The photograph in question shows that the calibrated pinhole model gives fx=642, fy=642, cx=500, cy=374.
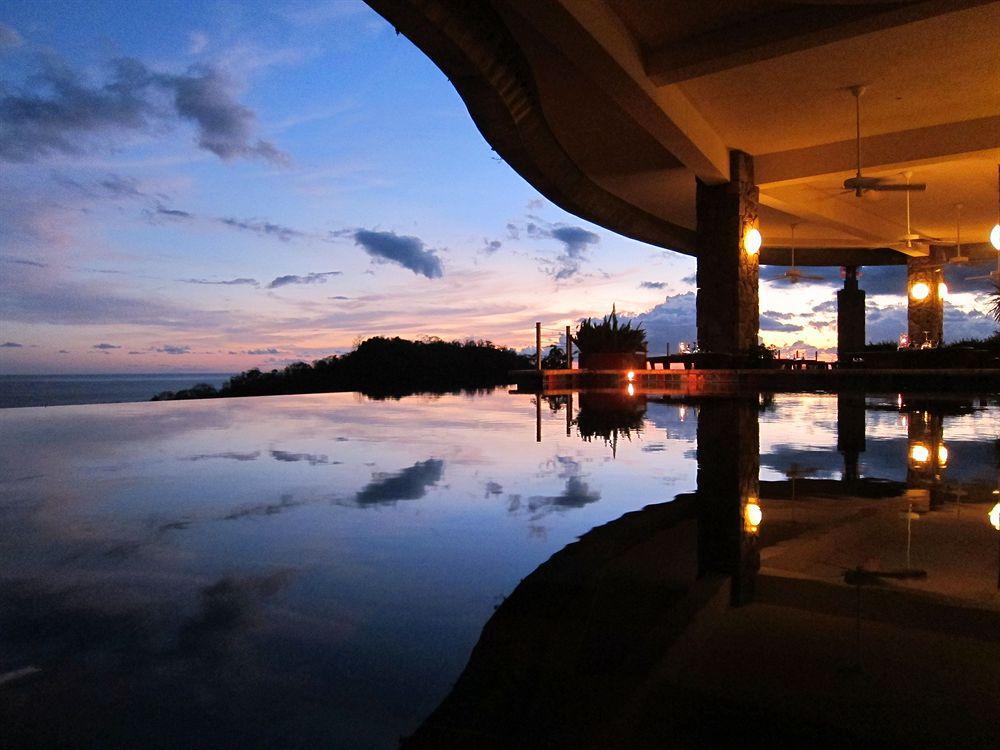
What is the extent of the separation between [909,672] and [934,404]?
691 centimetres

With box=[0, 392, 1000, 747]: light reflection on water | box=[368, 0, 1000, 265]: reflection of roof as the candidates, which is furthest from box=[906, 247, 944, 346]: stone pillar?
box=[0, 392, 1000, 747]: light reflection on water

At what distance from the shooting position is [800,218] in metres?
13.1

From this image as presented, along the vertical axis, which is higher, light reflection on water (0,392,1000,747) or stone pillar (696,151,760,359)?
stone pillar (696,151,760,359)

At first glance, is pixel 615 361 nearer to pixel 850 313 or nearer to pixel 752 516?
pixel 752 516

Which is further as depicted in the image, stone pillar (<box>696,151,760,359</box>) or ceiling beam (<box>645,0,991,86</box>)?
stone pillar (<box>696,151,760,359</box>)

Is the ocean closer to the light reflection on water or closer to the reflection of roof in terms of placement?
the reflection of roof

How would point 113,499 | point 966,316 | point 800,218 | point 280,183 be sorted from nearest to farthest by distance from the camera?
point 113,499
point 280,183
point 800,218
point 966,316

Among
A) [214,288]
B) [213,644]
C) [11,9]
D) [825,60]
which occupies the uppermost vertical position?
[11,9]

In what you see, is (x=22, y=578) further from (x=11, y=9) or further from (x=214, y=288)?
(x=214, y=288)

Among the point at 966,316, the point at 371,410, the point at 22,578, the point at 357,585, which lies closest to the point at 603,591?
the point at 357,585

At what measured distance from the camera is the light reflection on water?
0.85m

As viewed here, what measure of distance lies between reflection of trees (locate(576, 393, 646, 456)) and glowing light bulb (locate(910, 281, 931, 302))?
40.4 feet

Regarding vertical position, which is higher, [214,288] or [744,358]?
[214,288]

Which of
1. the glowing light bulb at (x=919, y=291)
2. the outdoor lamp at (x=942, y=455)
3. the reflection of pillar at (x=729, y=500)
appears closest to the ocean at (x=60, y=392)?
the reflection of pillar at (x=729, y=500)
